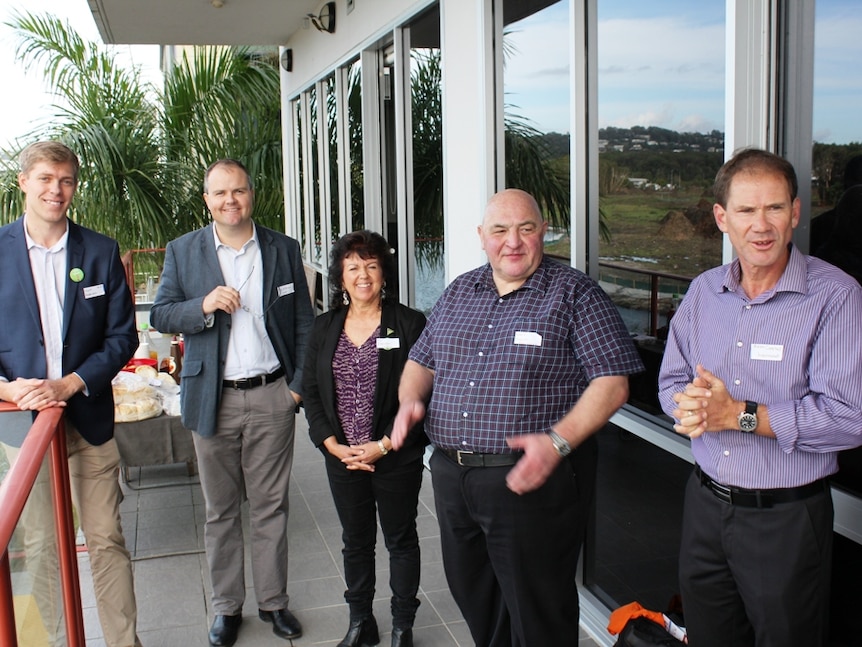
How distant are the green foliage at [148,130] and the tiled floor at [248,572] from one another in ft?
17.1

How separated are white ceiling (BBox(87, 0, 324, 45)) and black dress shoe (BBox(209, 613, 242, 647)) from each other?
18.6ft

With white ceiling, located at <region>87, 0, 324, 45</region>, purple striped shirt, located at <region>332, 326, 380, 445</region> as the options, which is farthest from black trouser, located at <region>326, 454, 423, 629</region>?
white ceiling, located at <region>87, 0, 324, 45</region>

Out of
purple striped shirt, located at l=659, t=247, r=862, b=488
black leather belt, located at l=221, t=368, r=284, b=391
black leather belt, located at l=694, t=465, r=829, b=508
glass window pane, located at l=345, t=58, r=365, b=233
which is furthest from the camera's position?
glass window pane, located at l=345, t=58, r=365, b=233

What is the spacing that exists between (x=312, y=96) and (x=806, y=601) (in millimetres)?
7636

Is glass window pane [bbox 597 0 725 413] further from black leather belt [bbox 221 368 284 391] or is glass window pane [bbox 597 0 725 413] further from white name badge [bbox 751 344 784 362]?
black leather belt [bbox 221 368 284 391]

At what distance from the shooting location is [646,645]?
252cm

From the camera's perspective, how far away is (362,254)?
3.02 meters

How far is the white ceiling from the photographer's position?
7.60 meters

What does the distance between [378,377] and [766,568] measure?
1.46m

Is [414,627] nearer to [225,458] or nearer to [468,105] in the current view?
[225,458]

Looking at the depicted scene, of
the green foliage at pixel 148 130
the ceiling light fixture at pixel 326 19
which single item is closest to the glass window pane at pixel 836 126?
the ceiling light fixture at pixel 326 19

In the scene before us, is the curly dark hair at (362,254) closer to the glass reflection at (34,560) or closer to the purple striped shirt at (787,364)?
the glass reflection at (34,560)

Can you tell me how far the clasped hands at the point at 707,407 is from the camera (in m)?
1.88

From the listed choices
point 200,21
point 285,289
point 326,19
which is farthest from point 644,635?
point 200,21
